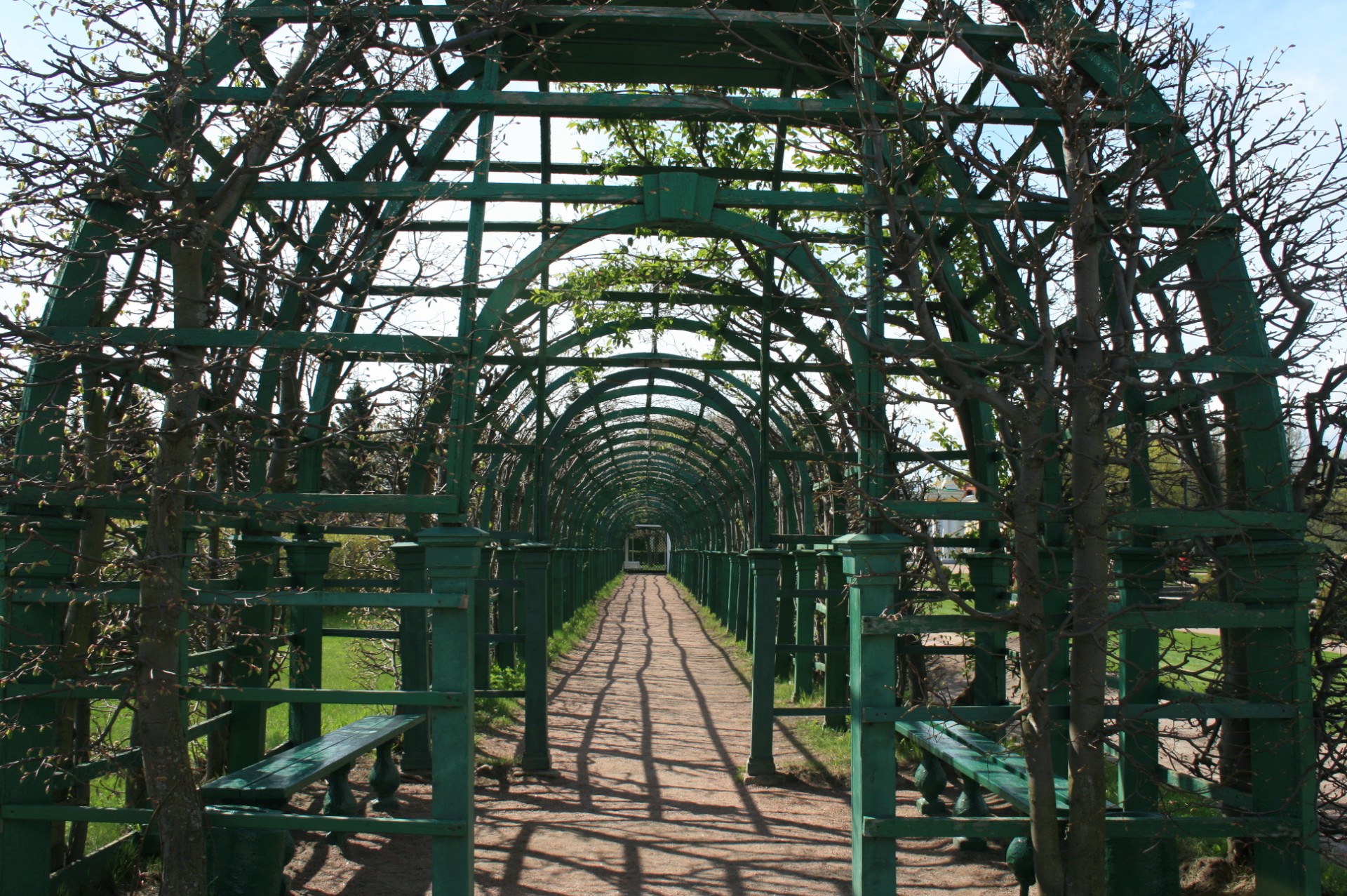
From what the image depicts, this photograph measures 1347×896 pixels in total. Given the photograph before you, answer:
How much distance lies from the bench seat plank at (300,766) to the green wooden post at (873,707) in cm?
218

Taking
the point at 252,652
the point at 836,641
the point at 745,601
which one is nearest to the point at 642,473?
the point at 745,601

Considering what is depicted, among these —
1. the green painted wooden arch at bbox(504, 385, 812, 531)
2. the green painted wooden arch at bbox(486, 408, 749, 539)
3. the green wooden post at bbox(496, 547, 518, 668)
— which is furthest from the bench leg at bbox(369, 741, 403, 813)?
the green wooden post at bbox(496, 547, 518, 668)

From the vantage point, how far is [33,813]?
4309mm

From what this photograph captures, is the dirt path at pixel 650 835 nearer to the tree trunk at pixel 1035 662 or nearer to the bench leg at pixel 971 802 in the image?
the bench leg at pixel 971 802

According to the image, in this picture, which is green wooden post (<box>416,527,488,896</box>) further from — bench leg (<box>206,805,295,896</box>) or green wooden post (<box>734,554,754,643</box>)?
green wooden post (<box>734,554,754,643</box>)

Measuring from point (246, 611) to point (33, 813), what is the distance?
170 cm

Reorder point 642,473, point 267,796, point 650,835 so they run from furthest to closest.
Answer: point 642,473 < point 650,835 < point 267,796

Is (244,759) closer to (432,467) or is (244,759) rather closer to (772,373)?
(432,467)

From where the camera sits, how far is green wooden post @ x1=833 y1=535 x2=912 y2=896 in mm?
4023

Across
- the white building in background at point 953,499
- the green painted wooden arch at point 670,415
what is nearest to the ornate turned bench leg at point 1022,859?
the white building in background at point 953,499

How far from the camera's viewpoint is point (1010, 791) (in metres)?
4.20

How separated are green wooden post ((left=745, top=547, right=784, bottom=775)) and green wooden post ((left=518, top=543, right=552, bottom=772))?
160 cm

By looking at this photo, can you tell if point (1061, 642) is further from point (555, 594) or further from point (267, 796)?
point (555, 594)

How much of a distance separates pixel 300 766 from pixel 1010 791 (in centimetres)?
298
